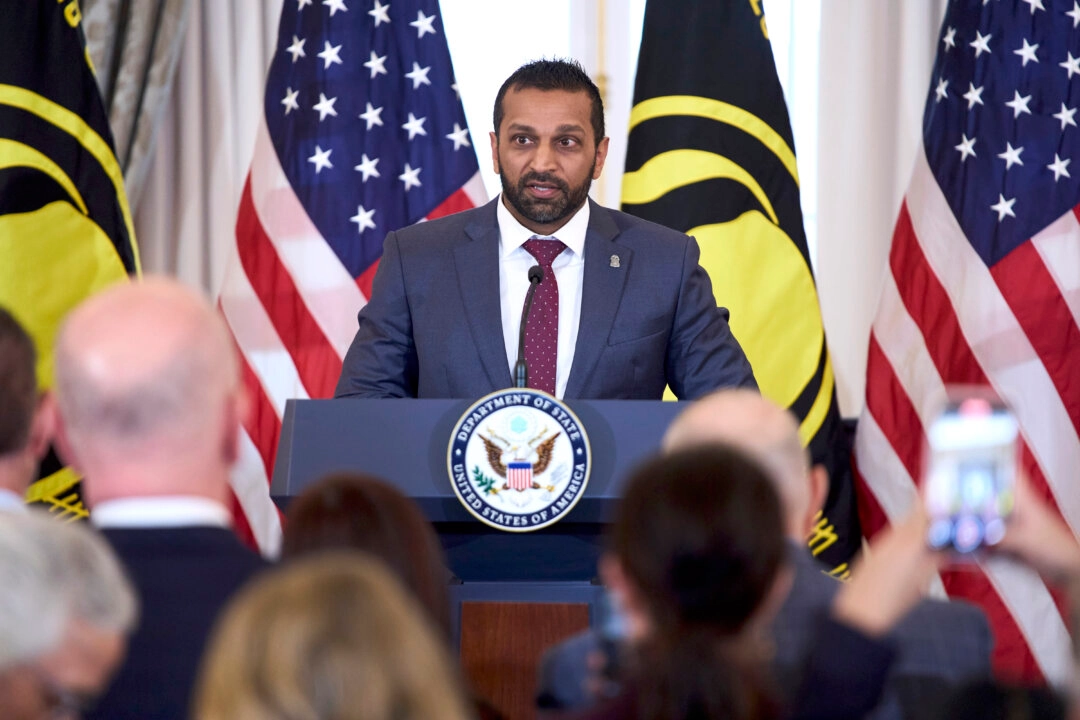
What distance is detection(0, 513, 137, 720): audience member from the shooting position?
144 centimetres

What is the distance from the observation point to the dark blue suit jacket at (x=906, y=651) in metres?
1.75

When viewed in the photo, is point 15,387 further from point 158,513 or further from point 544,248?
point 544,248

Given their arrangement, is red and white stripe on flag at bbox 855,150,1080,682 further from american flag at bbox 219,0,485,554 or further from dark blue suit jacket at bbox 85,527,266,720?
dark blue suit jacket at bbox 85,527,266,720

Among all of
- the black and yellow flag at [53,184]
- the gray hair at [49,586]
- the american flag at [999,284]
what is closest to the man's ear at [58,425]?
the gray hair at [49,586]

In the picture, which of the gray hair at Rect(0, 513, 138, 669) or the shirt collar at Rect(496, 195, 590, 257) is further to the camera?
the shirt collar at Rect(496, 195, 590, 257)

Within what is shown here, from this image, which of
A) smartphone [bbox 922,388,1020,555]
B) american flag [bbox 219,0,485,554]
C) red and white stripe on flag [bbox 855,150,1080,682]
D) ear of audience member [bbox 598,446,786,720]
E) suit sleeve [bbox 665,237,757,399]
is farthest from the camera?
american flag [bbox 219,0,485,554]

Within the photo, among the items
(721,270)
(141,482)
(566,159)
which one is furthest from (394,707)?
(721,270)

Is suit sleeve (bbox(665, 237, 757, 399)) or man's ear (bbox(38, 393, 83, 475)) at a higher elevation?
man's ear (bbox(38, 393, 83, 475))

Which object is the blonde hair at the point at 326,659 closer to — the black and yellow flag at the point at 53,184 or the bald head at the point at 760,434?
the bald head at the point at 760,434

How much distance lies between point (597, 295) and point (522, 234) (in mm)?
295

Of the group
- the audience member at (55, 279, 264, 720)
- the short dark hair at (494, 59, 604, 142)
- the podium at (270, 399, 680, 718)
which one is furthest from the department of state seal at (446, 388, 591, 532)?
the short dark hair at (494, 59, 604, 142)

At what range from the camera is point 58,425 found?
1.94 metres

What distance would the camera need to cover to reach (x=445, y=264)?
11.7 feet

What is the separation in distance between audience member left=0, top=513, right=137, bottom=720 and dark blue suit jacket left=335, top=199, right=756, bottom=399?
1.83m
